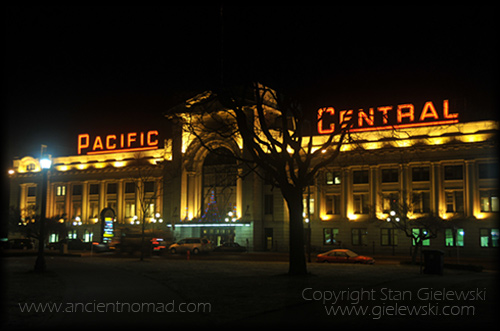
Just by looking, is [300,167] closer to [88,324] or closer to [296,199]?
[296,199]

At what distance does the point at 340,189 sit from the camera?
222 ft

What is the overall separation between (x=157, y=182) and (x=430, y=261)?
58.1 metres

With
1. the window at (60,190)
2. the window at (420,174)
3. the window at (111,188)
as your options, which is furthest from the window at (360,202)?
the window at (60,190)

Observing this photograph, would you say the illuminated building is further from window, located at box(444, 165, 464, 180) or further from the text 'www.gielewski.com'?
the text 'www.gielewski.com'

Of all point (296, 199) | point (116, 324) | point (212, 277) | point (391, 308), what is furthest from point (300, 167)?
point (116, 324)

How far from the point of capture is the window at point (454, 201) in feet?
198

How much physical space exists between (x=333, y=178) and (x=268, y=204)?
9.44 metres

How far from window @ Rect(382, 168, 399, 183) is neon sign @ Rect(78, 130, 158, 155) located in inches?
1452

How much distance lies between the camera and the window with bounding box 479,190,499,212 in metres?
58.3

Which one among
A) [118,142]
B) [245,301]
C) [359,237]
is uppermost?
[118,142]

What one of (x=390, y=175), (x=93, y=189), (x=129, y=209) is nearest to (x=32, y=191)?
(x=93, y=189)

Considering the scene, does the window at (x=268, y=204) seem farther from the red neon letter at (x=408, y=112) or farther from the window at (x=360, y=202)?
the red neon letter at (x=408, y=112)

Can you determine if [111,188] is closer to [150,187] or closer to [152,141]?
[150,187]

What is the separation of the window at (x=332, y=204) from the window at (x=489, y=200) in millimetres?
17057
